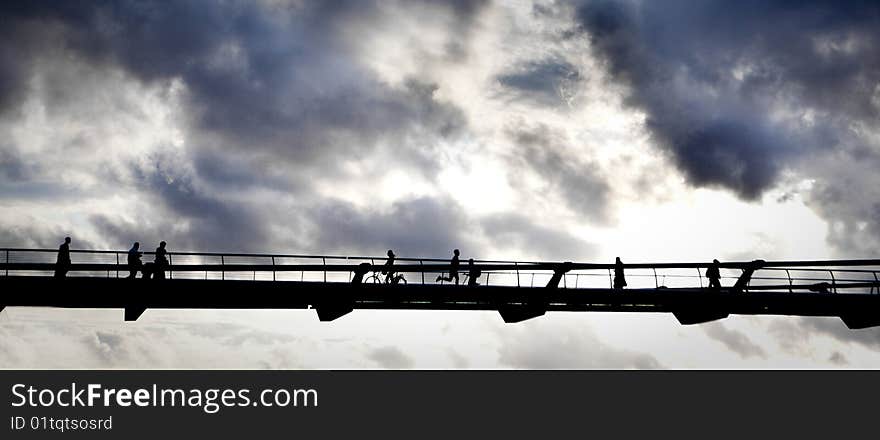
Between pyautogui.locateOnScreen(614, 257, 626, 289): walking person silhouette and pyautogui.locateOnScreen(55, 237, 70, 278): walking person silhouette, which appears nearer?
pyautogui.locateOnScreen(55, 237, 70, 278): walking person silhouette

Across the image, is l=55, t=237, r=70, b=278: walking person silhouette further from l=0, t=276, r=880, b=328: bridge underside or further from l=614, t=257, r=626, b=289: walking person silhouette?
l=614, t=257, r=626, b=289: walking person silhouette

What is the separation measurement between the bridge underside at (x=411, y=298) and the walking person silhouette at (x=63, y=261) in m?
0.41

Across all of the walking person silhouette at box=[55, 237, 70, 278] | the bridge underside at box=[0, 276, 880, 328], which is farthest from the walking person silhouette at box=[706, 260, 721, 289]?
the walking person silhouette at box=[55, 237, 70, 278]

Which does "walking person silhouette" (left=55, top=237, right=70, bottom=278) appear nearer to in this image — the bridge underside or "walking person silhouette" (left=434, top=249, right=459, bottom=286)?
the bridge underside

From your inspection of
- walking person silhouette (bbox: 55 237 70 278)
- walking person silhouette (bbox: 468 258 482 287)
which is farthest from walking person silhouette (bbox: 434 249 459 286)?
walking person silhouette (bbox: 55 237 70 278)

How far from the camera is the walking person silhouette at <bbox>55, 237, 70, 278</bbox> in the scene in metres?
15.8

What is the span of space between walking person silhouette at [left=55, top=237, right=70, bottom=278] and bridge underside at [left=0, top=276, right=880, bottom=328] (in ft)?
1.34

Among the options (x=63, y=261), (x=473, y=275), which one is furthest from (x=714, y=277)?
(x=63, y=261)

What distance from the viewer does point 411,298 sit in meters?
17.4

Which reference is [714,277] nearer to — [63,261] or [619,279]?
[619,279]

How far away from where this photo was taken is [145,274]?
52.9 ft

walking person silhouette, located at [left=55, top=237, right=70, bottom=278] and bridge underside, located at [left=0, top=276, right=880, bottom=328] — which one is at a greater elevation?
walking person silhouette, located at [left=55, top=237, right=70, bottom=278]

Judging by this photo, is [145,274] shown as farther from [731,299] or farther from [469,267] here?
[731,299]

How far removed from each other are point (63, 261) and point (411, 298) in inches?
293
